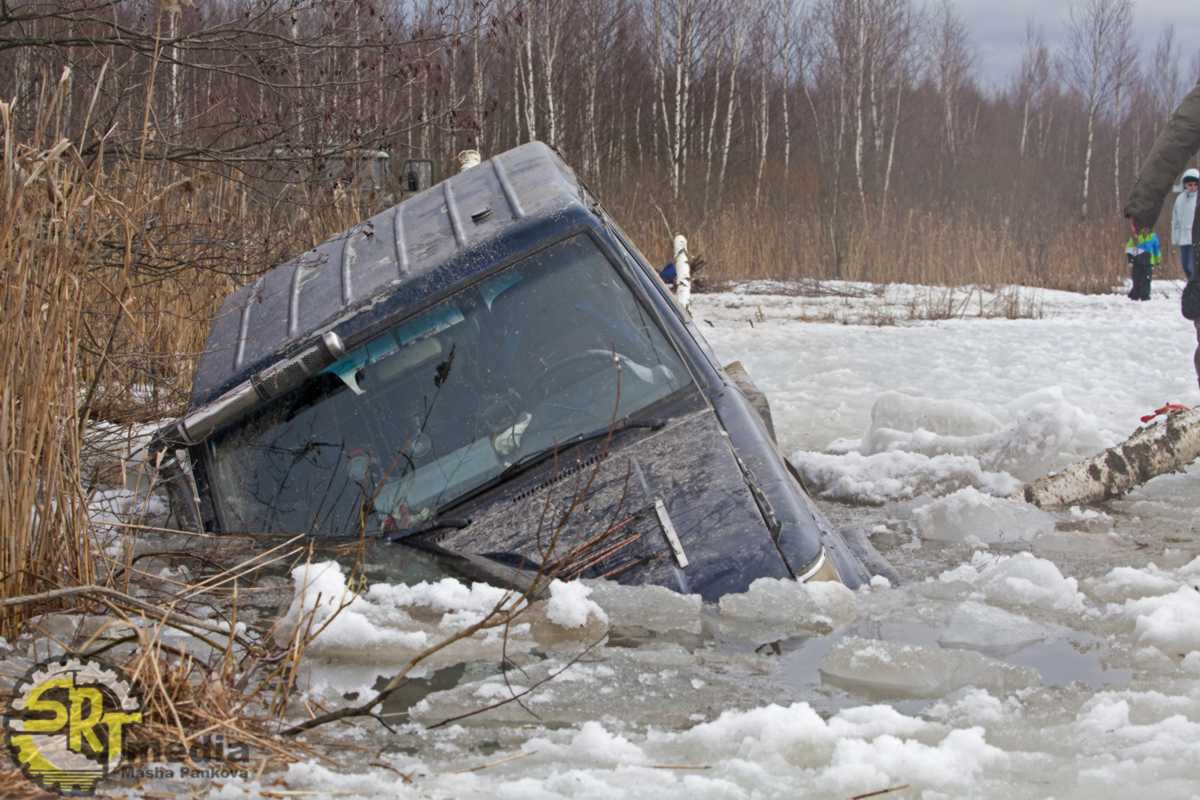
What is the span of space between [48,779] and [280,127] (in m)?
4.00

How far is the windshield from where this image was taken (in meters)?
3.76

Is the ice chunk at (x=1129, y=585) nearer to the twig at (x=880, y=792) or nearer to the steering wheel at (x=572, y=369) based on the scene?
the steering wheel at (x=572, y=369)

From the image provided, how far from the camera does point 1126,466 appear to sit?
6074 millimetres

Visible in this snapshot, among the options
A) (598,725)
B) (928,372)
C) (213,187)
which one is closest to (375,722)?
(598,725)

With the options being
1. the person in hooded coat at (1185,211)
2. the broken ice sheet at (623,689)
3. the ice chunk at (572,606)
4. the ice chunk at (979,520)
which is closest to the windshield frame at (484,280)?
the ice chunk at (572,606)

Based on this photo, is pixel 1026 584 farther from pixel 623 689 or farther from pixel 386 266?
pixel 386 266

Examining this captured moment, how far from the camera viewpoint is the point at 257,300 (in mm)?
4809

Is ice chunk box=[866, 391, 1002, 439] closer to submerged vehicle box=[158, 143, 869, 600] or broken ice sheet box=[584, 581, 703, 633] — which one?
submerged vehicle box=[158, 143, 869, 600]

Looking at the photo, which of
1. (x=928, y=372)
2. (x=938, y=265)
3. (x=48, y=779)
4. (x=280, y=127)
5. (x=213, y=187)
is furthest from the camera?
(x=938, y=265)

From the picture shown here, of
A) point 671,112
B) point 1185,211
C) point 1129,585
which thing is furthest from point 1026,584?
point 671,112

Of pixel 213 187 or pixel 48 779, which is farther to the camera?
pixel 213 187

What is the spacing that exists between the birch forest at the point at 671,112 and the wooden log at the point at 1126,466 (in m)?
3.37

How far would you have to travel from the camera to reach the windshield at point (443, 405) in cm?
376

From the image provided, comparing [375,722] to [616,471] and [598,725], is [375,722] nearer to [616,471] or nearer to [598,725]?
[598,725]
